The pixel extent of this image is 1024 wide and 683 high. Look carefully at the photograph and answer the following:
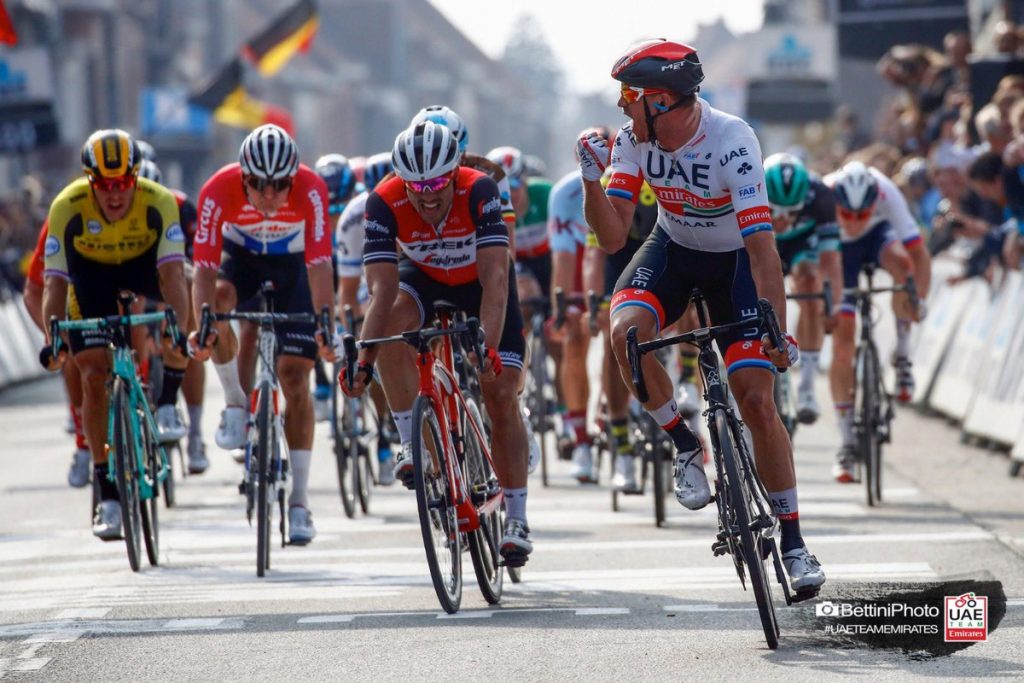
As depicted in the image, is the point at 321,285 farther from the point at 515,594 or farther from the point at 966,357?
the point at 966,357

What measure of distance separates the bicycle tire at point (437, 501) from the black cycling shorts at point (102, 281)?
297cm

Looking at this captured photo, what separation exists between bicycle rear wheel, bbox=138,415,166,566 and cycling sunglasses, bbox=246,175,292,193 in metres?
1.34

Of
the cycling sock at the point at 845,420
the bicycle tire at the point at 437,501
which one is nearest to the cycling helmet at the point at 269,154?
the bicycle tire at the point at 437,501

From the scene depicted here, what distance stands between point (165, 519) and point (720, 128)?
5862 mm

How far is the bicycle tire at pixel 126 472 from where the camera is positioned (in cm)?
960

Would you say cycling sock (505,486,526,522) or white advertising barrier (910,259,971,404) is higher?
white advertising barrier (910,259,971,404)

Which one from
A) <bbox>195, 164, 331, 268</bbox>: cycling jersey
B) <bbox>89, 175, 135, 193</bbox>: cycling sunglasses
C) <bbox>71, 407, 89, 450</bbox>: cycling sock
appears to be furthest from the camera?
<bbox>71, 407, 89, 450</bbox>: cycling sock

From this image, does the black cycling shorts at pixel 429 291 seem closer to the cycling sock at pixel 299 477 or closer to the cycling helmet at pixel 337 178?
the cycling sock at pixel 299 477

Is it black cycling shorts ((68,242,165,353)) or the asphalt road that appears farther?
black cycling shorts ((68,242,165,353))

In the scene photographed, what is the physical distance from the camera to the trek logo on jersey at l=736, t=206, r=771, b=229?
7.36 m

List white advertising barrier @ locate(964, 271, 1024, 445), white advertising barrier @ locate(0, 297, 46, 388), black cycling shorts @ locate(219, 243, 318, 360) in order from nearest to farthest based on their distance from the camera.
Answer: black cycling shorts @ locate(219, 243, 318, 360) → white advertising barrier @ locate(964, 271, 1024, 445) → white advertising barrier @ locate(0, 297, 46, 388)

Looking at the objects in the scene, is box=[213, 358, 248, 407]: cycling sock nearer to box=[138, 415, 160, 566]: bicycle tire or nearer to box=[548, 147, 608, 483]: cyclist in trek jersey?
box=[138, 415, 160, 566]: bicycle tire

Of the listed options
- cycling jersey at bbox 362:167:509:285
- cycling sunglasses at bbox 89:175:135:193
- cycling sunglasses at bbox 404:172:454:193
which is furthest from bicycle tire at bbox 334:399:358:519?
cycling sunglasses at bbox 404:172:454:193

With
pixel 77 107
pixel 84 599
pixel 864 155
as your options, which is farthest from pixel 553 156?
pixel 84 599
